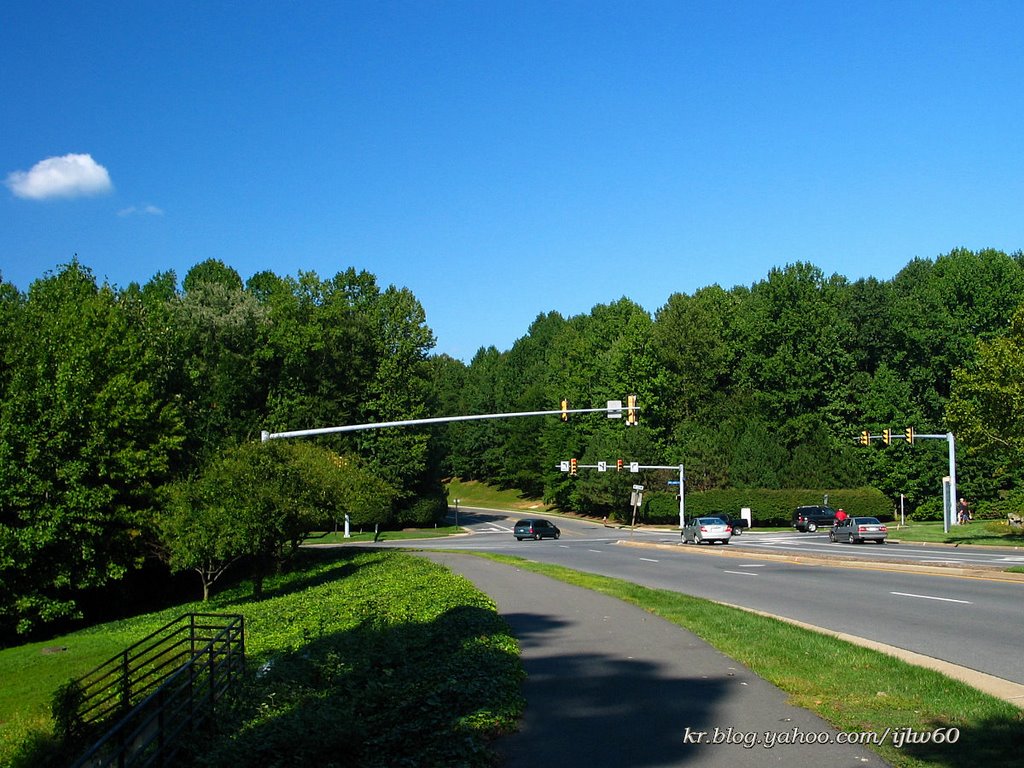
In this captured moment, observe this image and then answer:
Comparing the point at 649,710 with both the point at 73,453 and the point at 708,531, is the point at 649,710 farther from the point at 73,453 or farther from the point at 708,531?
the point at 708,531

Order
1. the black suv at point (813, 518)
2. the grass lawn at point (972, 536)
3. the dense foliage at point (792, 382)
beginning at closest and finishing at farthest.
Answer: the grass lawn at point (972, 536)
the black suv at point (813, 518)
the dense foliage at point (792, 382)

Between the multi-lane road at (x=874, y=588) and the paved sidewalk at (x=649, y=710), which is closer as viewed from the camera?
the paved sidewalk at (x=649, y=710)

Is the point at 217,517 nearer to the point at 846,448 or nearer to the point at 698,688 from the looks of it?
the point at 698,688

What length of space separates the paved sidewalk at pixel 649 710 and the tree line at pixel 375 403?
68.1 feet

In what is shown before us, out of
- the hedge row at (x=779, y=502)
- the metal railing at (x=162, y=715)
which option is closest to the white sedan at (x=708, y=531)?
the hedge row at (x=779, y=502)

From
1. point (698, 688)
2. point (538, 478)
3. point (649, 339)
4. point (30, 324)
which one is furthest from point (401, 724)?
point (538, 478)

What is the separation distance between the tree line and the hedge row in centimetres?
250

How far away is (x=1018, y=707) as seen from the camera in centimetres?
832

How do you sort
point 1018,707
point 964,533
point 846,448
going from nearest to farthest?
point 1018,707, point 964,533, point 846,448

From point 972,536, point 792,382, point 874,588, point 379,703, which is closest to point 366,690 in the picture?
point 379,703

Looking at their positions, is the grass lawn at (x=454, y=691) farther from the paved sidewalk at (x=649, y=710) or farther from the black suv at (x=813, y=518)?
the black suv at (x=813, y=518)

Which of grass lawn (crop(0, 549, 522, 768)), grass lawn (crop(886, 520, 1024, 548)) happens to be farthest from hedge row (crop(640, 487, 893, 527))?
grass lawn (crop(0, 549, 522, 768))

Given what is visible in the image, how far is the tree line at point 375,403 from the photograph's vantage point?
3253 centimetres

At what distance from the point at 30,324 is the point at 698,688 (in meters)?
36.4
